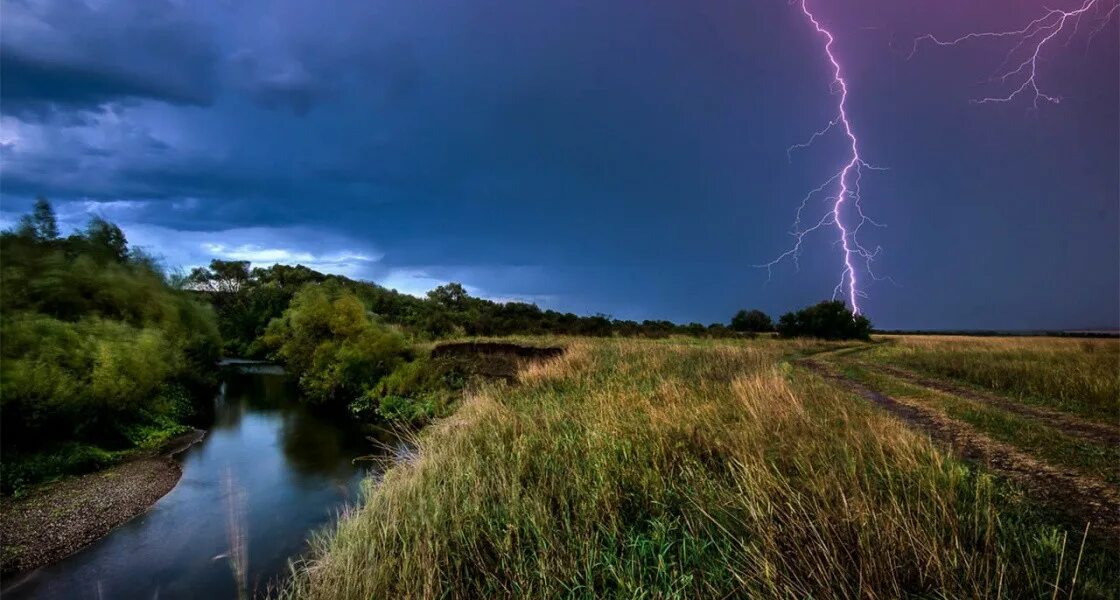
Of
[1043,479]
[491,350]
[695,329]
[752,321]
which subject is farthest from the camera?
[752,321]

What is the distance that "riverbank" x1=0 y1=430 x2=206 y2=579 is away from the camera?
10.3m

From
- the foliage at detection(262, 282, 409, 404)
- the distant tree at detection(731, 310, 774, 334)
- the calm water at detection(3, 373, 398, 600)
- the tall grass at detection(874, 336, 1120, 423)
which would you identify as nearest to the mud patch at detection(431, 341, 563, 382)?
the foliage at detection(262, 282, 409, 404)

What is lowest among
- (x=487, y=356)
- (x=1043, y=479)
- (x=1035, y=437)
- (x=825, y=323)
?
(x=1043, y=479)

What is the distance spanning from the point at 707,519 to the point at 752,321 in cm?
6770

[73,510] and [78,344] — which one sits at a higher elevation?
[78,344]

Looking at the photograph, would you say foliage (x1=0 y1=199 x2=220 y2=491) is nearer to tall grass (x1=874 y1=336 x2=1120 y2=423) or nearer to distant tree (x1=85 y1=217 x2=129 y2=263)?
distant tree (x1=85 y1=217 x2=129 y2=263)

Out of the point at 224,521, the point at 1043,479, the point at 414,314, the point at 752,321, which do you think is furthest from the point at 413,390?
the point at 752,321

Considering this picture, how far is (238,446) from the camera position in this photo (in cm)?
2089

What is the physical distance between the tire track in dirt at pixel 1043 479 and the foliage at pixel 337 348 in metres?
28.4

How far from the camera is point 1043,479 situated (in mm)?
5828

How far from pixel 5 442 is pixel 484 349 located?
2056 centimetres

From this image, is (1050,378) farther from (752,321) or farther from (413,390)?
(752,321)

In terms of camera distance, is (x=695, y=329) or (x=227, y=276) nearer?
(x=695, y=329)

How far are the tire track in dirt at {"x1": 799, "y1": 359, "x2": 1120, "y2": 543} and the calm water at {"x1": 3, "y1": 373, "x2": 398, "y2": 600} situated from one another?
8.54 metres
